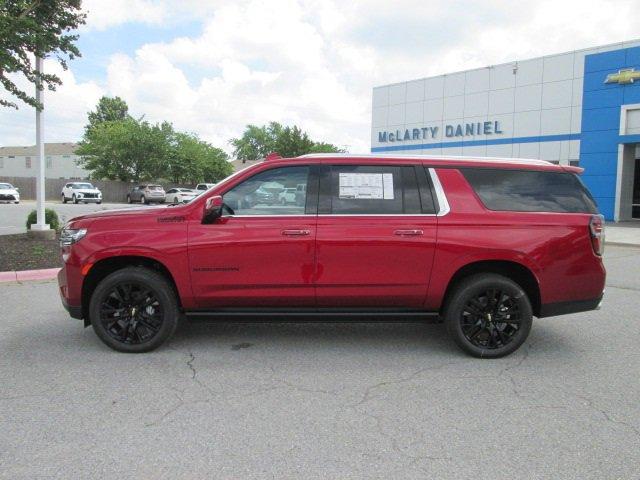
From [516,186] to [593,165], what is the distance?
21.8 m

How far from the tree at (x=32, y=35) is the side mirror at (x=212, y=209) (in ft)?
23.1

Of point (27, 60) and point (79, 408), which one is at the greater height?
point (27, 60)

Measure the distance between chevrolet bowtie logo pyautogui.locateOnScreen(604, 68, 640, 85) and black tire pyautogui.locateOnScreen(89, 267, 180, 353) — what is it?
23678 millimetres

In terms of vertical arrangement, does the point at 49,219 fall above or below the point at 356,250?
below

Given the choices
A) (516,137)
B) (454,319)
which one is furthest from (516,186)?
(516,137)

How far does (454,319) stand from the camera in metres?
4.89

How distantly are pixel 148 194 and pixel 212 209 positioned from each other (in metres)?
38.5

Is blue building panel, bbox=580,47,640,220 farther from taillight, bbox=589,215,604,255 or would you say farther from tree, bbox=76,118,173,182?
tree, bbox=76,118,173,182

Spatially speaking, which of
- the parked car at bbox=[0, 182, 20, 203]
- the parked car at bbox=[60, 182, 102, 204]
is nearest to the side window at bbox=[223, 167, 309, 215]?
the parked car at bbox=[0, 182, 20, 203]

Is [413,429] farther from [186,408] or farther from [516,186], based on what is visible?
[516,186]

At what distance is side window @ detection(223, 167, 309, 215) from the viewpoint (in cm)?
491

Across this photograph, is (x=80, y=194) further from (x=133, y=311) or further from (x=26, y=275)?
(x=133, y=311)

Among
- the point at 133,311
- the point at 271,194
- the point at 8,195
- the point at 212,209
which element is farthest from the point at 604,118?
the point at 8,195

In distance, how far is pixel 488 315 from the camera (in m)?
4.93
